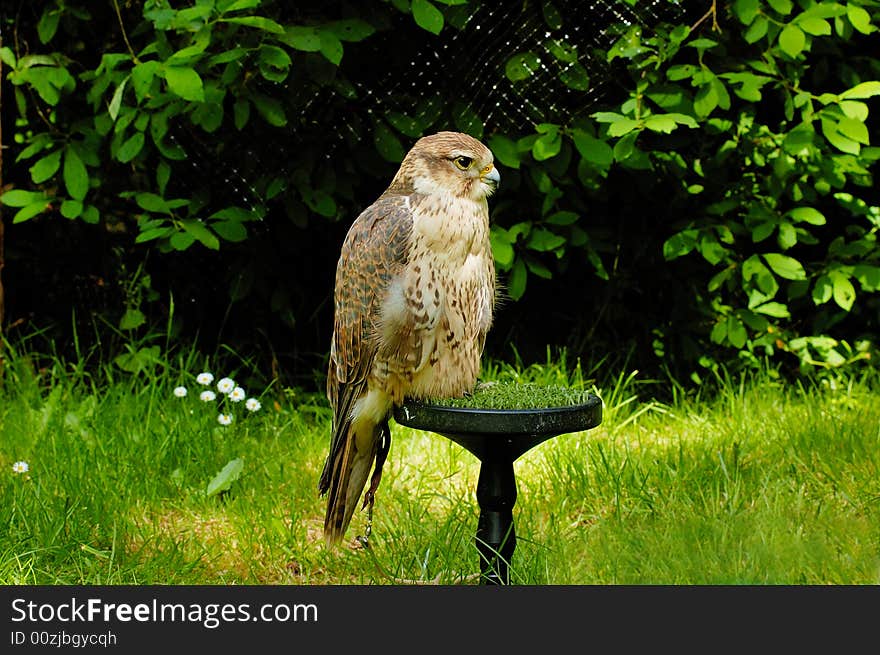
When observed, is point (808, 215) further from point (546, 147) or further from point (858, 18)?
point (546, 147)

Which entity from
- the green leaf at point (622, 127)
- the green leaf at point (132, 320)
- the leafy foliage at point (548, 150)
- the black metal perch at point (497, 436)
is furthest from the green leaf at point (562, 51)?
the green leaf at point (132, 320)

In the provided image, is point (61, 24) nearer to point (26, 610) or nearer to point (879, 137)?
point (26, 610)

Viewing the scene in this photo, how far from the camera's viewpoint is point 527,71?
4.21 meters

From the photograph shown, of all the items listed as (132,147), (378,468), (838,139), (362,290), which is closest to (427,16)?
(362,290)

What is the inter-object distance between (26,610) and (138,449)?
1.29 meters

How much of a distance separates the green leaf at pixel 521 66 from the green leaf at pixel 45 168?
1.79 m

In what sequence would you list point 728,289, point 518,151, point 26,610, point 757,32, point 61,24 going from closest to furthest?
point 26,610
point 757,32
point 518,151
point 61,24
point 728,289

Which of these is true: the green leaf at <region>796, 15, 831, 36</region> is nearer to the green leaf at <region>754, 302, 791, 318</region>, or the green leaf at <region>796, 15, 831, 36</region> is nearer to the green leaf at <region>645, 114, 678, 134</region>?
the green leaf at <region>645, 114, 678, 134</region>

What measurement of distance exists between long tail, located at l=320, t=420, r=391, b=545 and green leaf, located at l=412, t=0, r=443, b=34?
1.34 metres

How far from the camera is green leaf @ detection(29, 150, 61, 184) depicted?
13.6 feet

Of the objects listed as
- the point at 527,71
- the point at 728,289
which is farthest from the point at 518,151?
the point at 728,289

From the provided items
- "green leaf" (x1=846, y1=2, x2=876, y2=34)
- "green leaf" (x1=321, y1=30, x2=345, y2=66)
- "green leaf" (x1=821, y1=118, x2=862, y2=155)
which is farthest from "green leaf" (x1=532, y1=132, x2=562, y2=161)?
"green leaf" (x1=846, y1=2, x2=876, y2=34)

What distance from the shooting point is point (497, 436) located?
2793 millimetres

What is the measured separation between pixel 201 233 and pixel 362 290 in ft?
4.32
